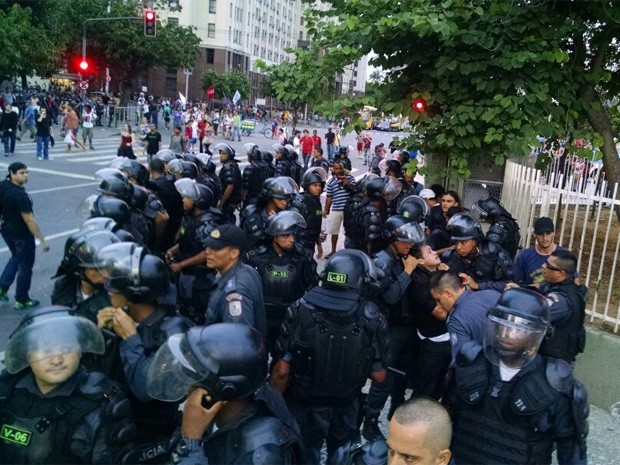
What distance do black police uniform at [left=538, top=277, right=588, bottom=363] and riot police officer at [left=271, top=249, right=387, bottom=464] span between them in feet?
5.21

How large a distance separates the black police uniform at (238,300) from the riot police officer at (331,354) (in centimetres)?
37

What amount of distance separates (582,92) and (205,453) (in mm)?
7135

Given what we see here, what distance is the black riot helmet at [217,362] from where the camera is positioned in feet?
7.97

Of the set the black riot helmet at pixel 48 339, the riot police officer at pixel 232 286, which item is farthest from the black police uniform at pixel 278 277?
the black riot helmet at pixel 48 339

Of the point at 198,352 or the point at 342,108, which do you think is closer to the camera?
the point at 198,352

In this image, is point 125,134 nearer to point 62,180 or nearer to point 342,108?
point 62,180

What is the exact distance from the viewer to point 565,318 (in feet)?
15.7

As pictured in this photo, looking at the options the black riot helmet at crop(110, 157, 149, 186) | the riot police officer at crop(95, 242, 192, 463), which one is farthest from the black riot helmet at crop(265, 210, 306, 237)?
the black riot helmet at crop(110, 157, 149, 186)

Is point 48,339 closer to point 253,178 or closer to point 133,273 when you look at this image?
point 133,273

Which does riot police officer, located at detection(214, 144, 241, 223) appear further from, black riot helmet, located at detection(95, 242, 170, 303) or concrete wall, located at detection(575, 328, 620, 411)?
black riot helmet, located at detection(95, 242, 170, 303)

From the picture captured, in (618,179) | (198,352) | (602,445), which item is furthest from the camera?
(618,179)

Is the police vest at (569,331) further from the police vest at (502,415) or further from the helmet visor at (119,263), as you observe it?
the helmet visor at (119,263)

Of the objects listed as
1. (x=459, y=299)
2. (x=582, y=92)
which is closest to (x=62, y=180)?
(x=582, y=92)

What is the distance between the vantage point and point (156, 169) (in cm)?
874
